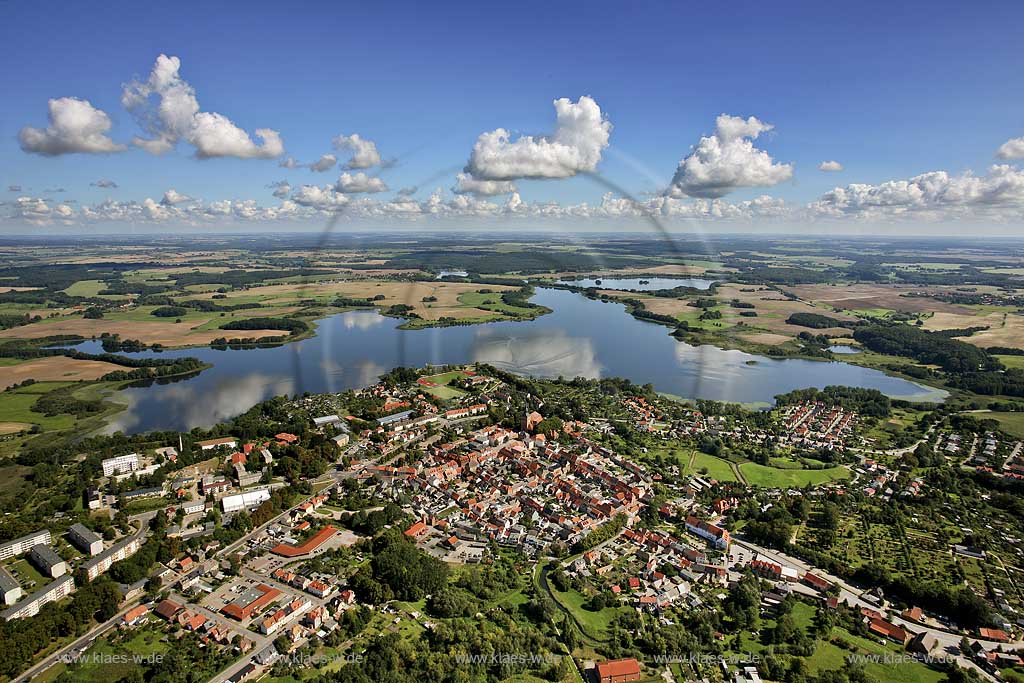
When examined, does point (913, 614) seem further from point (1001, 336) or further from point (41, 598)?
point (1001, 336)

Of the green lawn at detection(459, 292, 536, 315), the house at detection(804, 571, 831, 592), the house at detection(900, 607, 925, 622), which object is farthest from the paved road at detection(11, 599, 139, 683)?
the green lawn at detection(459, 292, 536, 315)

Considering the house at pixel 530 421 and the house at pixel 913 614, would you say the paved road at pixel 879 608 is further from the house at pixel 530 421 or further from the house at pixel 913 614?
the house at pixel 530 421

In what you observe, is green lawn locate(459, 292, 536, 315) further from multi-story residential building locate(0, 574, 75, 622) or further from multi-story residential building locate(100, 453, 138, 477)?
multi-story residential building locate(0, 574, 75, 622)

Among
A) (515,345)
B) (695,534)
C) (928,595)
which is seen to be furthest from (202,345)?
(928,595)

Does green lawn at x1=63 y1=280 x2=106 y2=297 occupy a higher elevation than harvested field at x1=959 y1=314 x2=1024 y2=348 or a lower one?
higher

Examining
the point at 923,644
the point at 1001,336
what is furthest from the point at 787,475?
the point at 1001,336

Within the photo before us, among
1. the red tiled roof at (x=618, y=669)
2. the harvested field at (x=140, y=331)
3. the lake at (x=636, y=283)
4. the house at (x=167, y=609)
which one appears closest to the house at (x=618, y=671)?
the red tiled roof at (x=618, y=669)
